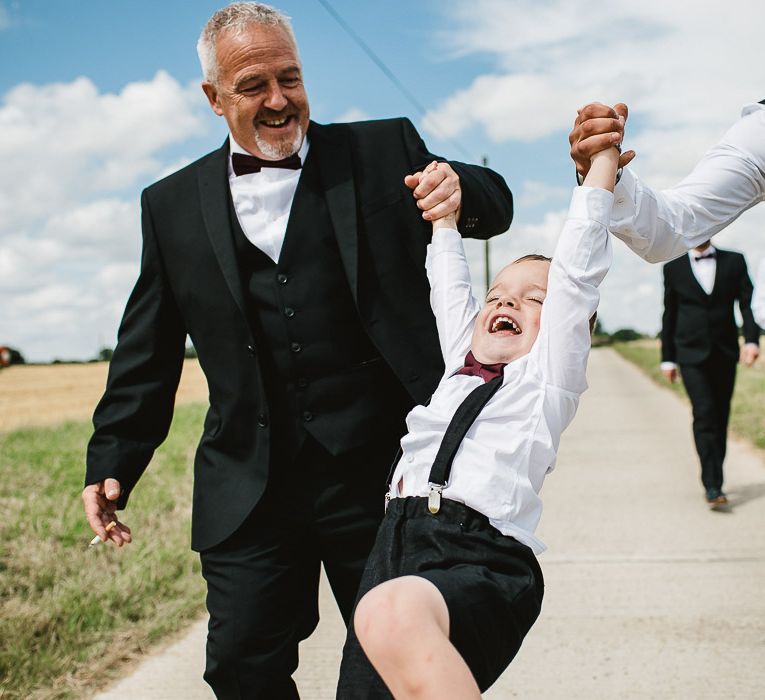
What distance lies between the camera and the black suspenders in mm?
2395

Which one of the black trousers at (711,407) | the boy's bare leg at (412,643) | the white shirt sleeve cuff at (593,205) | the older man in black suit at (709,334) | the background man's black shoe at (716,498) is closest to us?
the boy's bare leg at (412,643)

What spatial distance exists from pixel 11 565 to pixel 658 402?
1315 cm

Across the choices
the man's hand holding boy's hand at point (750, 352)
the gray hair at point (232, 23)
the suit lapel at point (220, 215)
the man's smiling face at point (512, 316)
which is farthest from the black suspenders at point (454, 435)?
the man's hand holding boy's hand at point (750, 352)

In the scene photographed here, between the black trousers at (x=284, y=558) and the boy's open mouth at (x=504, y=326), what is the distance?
492mm

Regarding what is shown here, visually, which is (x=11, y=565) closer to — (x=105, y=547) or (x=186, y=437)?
A: (x=105, y=547)

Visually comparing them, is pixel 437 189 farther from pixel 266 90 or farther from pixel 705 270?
pixel 705 270

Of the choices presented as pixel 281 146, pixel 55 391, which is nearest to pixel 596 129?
pixel 281 146

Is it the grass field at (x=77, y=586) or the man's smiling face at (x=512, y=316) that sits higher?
the man's smiling face at (x=512, y=316)

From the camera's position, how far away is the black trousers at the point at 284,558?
113 inches

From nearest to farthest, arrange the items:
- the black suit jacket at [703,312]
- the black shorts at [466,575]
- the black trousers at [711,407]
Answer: the black shorts at [466,575]
the black trousers at [711,407]
the black suit jacket at [703,312]

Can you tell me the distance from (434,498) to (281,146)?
3.99 ft

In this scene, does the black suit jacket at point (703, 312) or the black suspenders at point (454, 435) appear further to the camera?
the black suit jacket at point (703, 312)

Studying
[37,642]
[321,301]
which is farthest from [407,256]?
[37,642]

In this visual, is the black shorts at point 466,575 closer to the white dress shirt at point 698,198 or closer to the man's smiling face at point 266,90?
the white dress shirt at point 698,198
